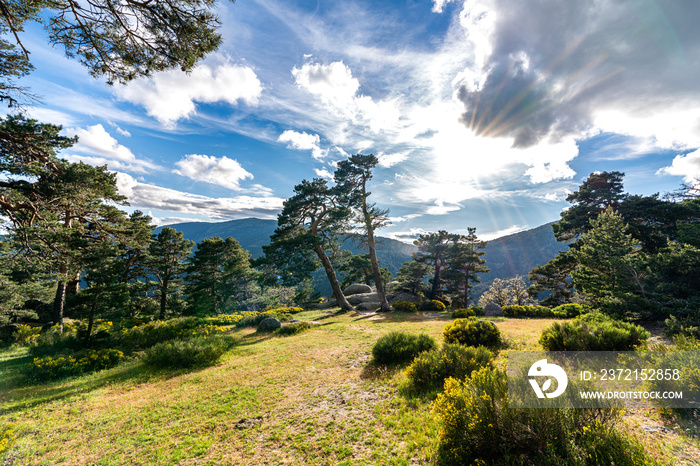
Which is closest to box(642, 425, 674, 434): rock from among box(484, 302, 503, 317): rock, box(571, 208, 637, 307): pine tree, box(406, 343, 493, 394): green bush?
box(406, 343, 493, 394): green bush

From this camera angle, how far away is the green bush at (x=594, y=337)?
20.6 feet

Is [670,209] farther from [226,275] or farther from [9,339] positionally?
[9,339]

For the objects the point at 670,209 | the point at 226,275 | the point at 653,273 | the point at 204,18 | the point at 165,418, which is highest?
the point at 204,18

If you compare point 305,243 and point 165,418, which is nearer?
point 165,418

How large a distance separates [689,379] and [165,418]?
439 inches

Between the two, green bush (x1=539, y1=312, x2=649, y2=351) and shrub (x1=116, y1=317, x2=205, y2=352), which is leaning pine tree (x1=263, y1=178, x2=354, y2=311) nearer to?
shrub (x1=116, y1=317, x2=205, y2=352)

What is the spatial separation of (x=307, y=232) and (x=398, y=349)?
52.7ft

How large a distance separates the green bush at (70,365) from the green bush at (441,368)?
13.6m

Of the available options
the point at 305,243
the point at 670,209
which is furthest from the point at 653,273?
the point at 305,243

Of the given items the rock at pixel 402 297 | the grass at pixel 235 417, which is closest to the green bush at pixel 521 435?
the grass at pixel 235 417

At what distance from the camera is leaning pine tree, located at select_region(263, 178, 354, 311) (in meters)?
21.0

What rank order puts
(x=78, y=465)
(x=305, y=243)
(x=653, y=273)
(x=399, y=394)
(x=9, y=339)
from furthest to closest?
(x=305, y=243) → (x=9, y=339) → (x=653, y=273) → (x=399, y=394) → (x=78, y=465)

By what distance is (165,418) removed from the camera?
19.3 ft

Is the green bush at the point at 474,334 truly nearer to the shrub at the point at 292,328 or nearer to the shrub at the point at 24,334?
the shrub at the point at 292,328
